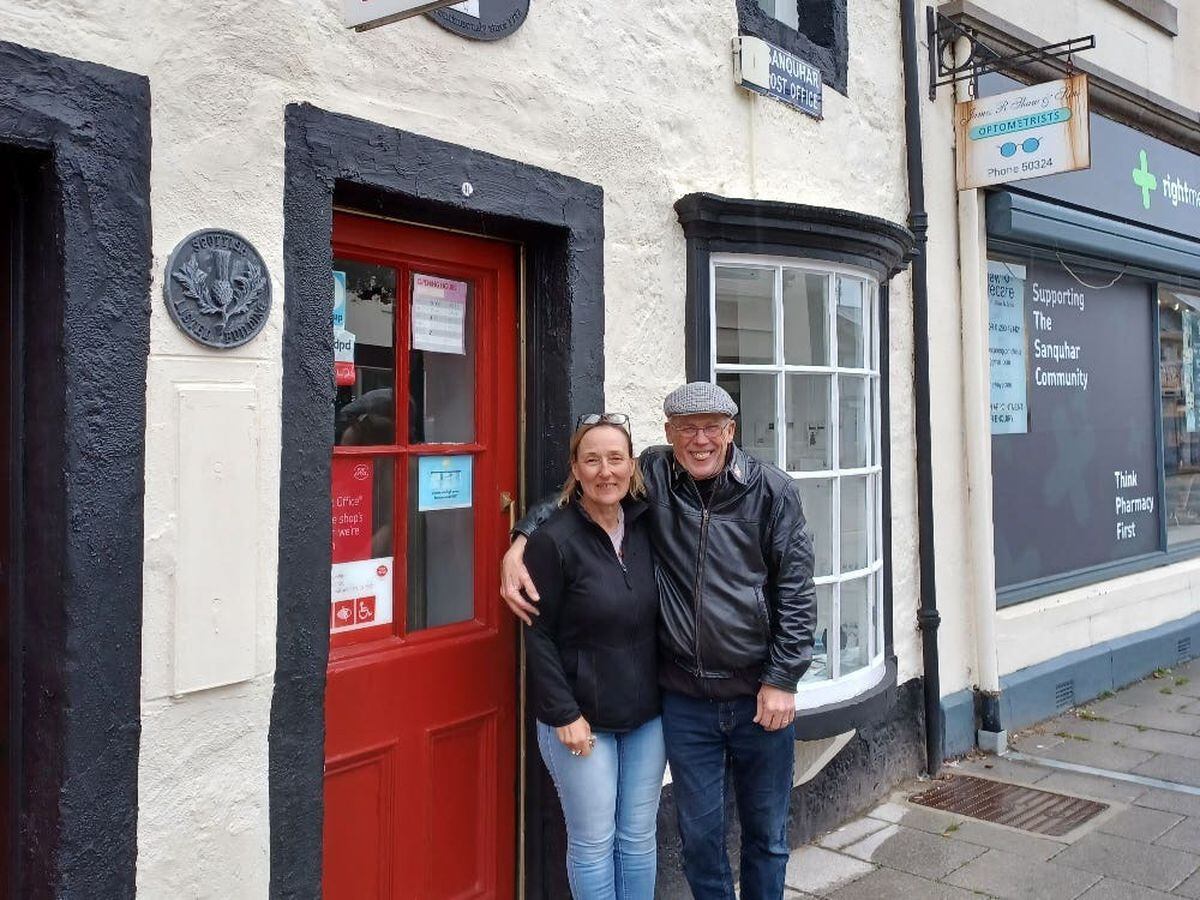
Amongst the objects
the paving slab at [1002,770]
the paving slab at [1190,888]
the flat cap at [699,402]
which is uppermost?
the flat cap at [699,402]

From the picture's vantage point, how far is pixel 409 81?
318cm

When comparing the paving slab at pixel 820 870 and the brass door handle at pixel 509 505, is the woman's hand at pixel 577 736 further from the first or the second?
A: the paving slab at pixel 820 870

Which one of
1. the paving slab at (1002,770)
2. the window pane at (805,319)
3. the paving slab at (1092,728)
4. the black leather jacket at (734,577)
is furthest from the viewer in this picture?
the paving slab at (1092,728)

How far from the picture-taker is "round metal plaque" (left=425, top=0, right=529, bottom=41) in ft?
10.7

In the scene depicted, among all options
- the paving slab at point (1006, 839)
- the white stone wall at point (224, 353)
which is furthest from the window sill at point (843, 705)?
the white stone wall at point (224, 353)

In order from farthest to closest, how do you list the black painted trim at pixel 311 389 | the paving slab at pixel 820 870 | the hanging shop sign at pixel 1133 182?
the hanging shop sign at pixel 1133 182 → the paving slab at pixel 820 870 → the black painted trim at pixel 311 389

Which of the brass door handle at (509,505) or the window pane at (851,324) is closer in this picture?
the brass door handle at (509,505)

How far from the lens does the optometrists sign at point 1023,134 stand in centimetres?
536

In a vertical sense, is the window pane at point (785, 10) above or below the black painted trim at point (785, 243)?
above

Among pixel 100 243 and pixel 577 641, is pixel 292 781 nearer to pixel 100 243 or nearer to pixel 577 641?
pixel 577 641

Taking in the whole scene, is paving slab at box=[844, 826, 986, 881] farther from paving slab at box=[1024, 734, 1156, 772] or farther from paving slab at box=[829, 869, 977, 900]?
paving slab at box=[1024, 734, 1156, 772]

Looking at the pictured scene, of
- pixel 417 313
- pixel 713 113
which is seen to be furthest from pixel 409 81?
pixel 713 113

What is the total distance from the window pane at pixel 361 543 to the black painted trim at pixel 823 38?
2.73 m

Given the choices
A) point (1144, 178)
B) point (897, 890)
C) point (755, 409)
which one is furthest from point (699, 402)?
point (1144, 178)
